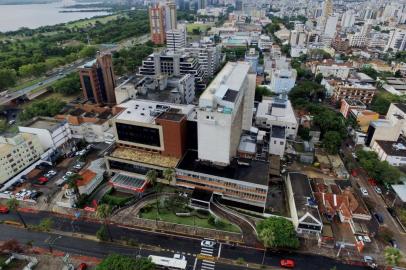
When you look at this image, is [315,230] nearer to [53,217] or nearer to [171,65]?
[53,217]

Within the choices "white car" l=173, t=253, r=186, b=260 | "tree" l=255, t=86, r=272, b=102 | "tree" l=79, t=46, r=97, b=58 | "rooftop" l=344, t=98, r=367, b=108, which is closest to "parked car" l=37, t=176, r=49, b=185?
"white car" l=173, t=253, r=186, b=260

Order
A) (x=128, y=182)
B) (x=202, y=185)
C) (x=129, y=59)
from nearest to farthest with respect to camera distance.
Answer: (x=202, y=185) → (x=128, y=182) → (x=129, y=59)

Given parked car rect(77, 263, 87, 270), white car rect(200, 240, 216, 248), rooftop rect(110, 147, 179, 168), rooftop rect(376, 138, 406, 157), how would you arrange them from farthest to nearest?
rooftop rect(376, 138, 406, 157) < rooftop rect(110, 147, 179, 168) < white car rect(200, 240, 216, 248) < parked car rect(77, 263, 87, 270)

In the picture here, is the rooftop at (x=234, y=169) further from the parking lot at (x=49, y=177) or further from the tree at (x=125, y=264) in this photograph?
the parking lot at (x=49, y=177)

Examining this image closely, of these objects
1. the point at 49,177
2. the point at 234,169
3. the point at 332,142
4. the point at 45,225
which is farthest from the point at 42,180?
the point at 332,142

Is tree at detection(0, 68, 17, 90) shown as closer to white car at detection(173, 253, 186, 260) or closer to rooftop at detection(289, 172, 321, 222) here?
white car at detection(173, 253, 186, 260)

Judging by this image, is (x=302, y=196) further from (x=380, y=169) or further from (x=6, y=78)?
(x=6, y=78)
